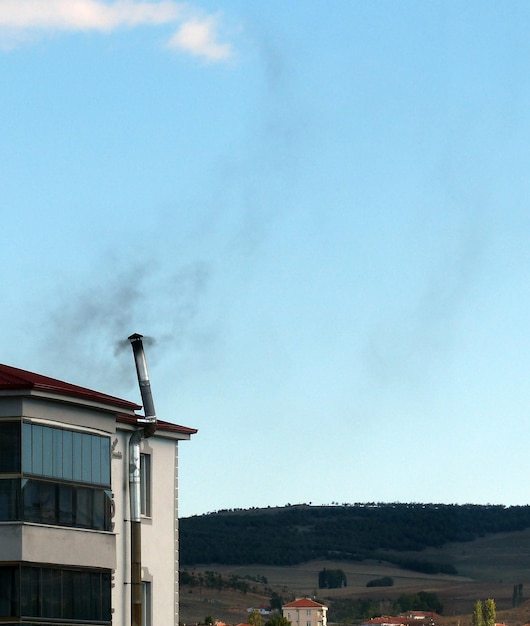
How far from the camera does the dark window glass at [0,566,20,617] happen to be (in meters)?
31.6

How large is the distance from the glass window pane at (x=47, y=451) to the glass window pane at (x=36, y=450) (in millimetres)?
125

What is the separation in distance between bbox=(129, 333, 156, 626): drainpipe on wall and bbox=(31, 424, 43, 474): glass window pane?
3856 millimetres

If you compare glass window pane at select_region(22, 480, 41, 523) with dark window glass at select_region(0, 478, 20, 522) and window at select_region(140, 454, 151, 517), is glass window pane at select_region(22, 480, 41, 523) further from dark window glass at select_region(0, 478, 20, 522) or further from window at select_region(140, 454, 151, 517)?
window at select_region(140, 454, 151, 517)

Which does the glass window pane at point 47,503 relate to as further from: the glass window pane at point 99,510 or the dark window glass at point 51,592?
the glass window pane at point 99,510

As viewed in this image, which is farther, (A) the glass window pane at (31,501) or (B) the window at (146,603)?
(B) the window at (146,603)

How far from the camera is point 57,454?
109 ft

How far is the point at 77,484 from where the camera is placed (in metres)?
33.8

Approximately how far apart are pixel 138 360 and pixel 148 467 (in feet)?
15.0

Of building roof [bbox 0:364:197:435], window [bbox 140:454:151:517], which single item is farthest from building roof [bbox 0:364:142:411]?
window [bbox 140:454:151:517]

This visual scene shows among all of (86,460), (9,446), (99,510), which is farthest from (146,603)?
(9,446)

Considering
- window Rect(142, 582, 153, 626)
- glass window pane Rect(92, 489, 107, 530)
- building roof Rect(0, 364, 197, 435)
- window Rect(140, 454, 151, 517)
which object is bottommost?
window Rect(142, 582, 153, 626)

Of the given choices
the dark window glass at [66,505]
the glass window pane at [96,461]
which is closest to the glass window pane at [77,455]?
the dark window glass at [66,505]

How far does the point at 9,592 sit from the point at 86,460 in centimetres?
387

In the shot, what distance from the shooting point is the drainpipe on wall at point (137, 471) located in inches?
1411
